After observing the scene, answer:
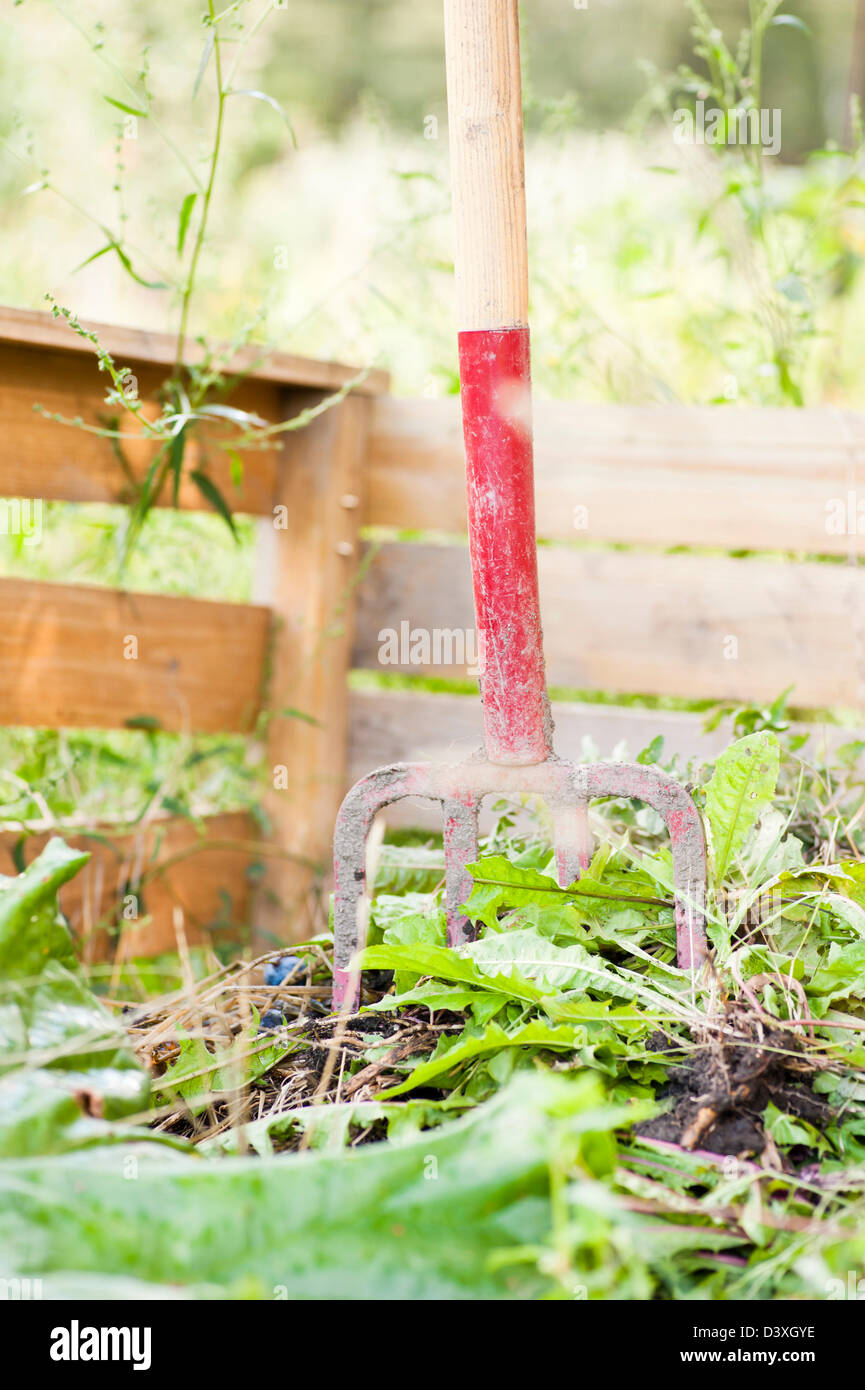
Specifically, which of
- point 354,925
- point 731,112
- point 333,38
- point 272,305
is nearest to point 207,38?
point 272,305

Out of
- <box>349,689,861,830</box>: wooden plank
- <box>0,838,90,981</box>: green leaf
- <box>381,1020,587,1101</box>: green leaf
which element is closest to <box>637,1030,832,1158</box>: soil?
<box>381,1020,587,1101</box>: green leaf

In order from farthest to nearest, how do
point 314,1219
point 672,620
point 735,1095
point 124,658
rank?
point 672,620, point 124,658, point 735,1095, point 314,1219

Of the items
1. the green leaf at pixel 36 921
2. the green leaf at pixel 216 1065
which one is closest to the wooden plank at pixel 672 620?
the green leaf at pixel 216 1065

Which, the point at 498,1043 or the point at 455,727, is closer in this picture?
the point at 498,1043

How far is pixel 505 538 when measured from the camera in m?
1.10

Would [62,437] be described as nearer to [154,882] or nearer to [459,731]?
[154,882]

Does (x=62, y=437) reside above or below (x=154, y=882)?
above

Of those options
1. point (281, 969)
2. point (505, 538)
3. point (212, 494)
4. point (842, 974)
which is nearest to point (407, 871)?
point (281, 969)

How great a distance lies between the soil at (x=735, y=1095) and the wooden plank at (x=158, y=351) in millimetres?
1157

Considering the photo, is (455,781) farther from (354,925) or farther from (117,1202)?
(117,1202)

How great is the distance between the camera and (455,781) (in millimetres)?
1118

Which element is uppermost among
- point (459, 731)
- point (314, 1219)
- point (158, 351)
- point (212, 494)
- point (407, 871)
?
point (158, 351)

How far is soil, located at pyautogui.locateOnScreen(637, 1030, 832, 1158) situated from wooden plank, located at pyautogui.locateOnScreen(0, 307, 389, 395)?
116 centimetres

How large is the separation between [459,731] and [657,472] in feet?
1.84
